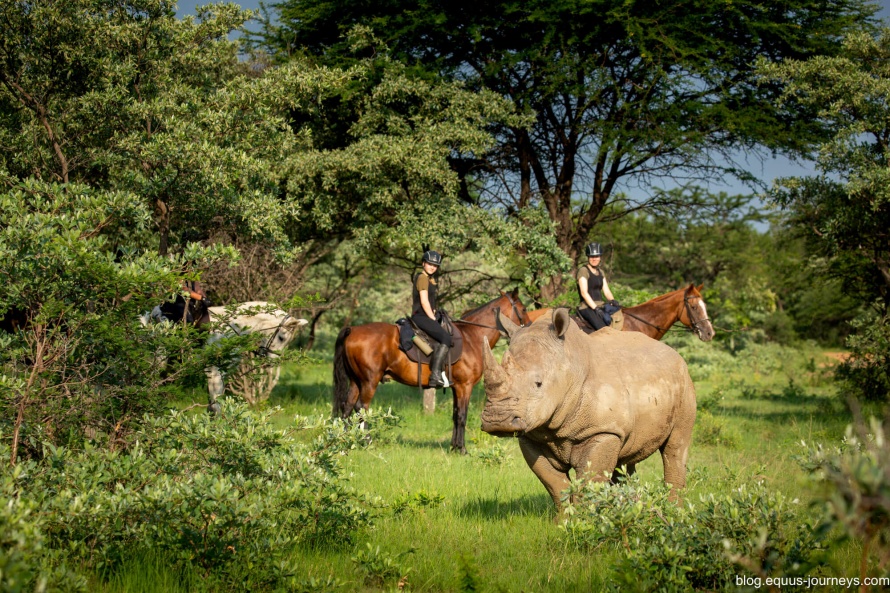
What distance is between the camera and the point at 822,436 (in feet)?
43.1

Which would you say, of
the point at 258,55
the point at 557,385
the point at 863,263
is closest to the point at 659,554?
the point at 557,385

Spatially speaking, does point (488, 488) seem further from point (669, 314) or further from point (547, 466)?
point (669, 314)

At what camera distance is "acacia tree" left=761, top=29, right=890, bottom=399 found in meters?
13.4

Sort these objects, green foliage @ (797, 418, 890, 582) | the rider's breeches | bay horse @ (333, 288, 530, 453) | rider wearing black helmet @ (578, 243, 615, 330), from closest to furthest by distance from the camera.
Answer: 1. green foliage @ (797, 418, 890, 582)
2. the rider's breeches
3. rider wearing black helmet @ (578, 243, 615, 330)
4. bay horse @ (333, 288, 530, 453)

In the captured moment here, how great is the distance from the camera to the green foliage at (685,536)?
15.1 ft

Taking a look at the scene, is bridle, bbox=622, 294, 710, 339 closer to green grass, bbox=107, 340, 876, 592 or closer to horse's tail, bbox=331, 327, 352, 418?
green grass, bbox=107, 340, 876, 592

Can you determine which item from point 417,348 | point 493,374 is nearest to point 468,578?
point 493,374

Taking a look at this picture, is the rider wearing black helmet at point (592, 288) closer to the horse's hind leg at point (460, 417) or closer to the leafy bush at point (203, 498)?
the horse's hind leg at point (460, 417)

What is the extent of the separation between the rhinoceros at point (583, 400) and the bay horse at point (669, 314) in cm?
718

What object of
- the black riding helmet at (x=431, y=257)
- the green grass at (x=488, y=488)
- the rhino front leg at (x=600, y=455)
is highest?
the black riding helmet at (x=431, y=257)

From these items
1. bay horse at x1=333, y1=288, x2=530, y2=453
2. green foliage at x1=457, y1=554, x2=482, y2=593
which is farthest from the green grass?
bay horse at x1=333, y1=288, x2=530, y2=453

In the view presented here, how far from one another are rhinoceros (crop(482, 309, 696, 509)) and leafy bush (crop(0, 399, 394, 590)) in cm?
143

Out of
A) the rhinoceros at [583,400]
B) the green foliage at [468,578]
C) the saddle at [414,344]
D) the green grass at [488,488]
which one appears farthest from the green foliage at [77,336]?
the saddle at [414,344]

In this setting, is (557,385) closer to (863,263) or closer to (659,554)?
A: (659,554)
